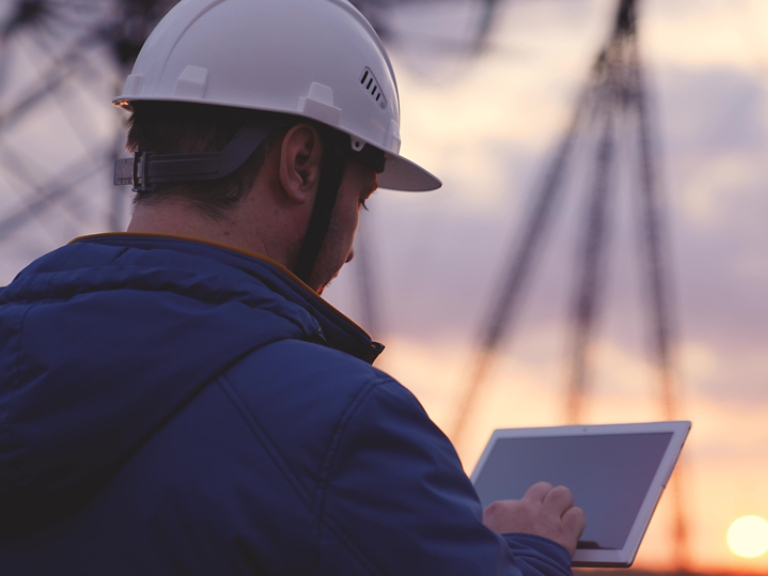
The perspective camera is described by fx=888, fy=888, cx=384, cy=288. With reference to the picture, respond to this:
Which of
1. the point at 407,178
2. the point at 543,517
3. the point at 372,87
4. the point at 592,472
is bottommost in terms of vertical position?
the point at 543,517

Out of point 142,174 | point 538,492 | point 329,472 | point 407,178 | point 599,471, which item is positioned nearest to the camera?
point 329,472

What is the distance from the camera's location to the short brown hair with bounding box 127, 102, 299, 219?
189 cm

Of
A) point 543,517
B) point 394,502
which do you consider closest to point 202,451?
point 394,502

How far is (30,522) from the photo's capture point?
1.49 m

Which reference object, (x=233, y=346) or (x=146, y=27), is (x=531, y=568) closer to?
(x=233, y=346)

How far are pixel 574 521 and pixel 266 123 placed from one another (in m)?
1.18

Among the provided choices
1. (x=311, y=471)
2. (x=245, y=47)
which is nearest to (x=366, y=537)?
(x=311, y=471)

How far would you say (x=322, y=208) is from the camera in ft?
6.74

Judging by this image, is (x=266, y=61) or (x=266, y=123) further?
(x=266, y=61)

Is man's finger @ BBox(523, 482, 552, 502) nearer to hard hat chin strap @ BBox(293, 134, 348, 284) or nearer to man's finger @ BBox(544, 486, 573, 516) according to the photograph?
man's finger @ BBox(544, 486, 573, 516)

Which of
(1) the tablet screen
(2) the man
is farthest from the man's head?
(1) the tablet screen

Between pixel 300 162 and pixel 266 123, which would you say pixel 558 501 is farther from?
pixel 266 123

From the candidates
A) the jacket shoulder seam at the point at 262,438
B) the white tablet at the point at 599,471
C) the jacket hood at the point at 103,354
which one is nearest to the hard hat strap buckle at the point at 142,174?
the jacket hood at the point at 103,354

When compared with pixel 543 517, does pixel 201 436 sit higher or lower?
lower
